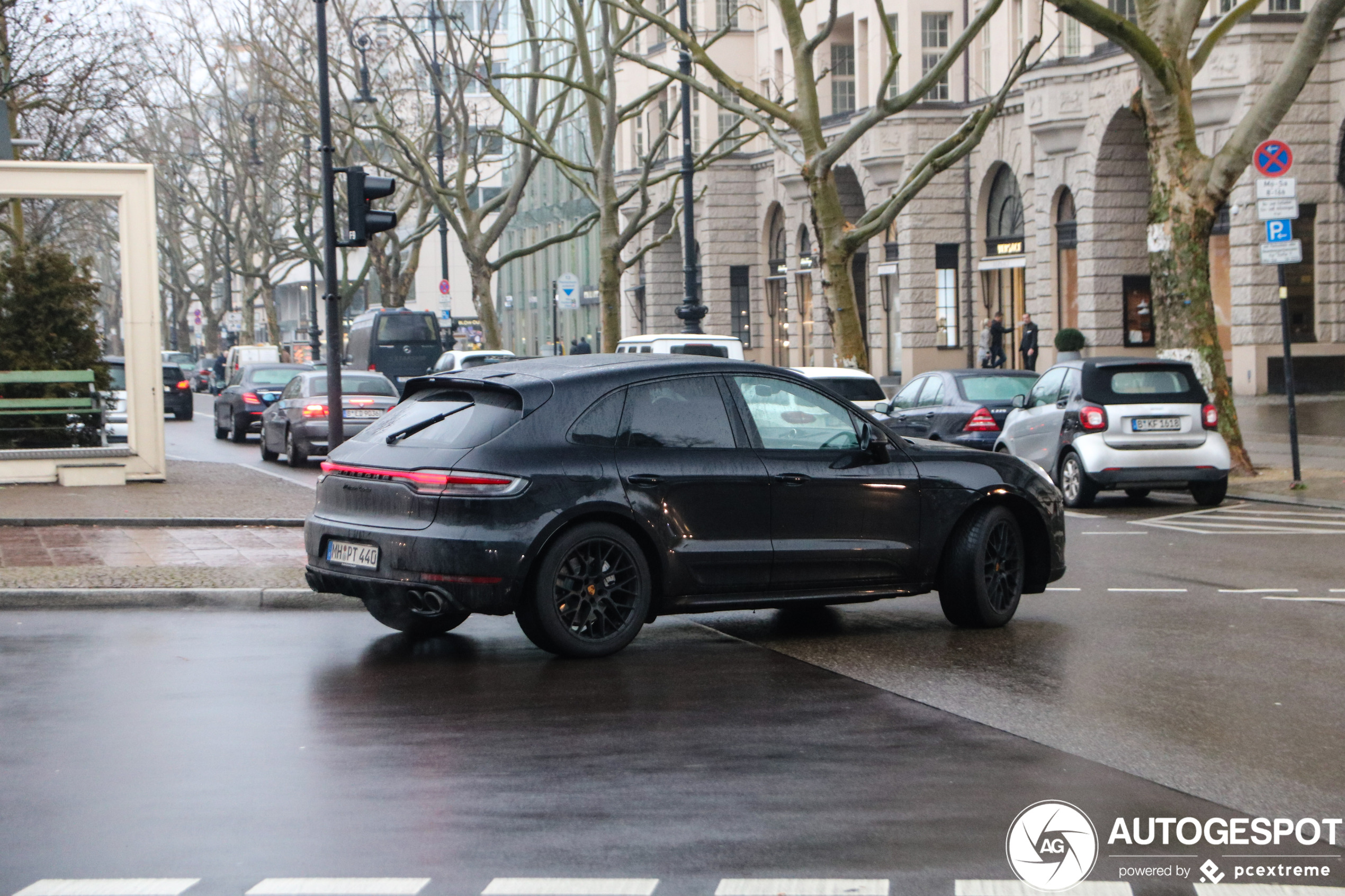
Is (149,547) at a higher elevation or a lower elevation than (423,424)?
lower

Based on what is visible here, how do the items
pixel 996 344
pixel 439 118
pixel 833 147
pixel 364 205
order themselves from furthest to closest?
pixel 439 118
pixel 996 344
pixel 833 147
pixel 364 205

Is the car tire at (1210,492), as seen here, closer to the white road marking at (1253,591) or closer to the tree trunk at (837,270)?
the white road marking at (1253,591)

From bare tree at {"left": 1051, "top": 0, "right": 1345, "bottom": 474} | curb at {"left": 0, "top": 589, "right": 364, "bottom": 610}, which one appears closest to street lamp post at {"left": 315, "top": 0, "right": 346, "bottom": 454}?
curb at {"left": 0, "top": 589, "right": 364, "bottom": 610}

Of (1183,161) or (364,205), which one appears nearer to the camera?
(364,205)

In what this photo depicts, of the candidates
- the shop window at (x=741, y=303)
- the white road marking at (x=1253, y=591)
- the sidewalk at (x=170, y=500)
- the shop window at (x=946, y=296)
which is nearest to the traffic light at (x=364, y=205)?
the sidewalk at (x=170, y=500)

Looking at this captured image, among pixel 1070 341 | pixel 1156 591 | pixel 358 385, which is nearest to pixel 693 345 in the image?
pixel 358 385

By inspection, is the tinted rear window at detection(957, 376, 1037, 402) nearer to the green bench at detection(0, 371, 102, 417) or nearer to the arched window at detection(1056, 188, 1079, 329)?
the green bench at detection(0, 371, 102, 417)

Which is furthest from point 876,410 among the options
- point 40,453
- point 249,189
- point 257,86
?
point 249,189

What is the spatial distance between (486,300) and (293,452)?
2075 centimetres

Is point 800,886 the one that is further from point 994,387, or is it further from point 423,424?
point 994,387

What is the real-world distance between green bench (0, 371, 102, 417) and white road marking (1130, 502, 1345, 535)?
439 inches

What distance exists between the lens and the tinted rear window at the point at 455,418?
8547 mm

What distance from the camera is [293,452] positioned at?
25.3 metres

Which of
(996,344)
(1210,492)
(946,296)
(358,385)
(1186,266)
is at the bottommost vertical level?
(1210,492)
